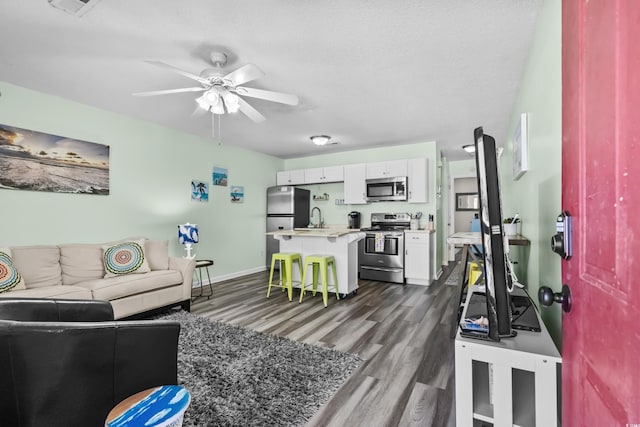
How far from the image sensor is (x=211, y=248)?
16.6 feet

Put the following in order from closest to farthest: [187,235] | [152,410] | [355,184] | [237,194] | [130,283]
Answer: [152,410]
[130,283]
[187,235]
[237,194]
[355,184]

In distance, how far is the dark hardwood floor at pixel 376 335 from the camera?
1.72 meters

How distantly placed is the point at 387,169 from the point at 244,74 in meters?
3.70

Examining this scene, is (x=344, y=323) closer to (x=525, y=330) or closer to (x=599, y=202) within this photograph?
(x=525, y=330)

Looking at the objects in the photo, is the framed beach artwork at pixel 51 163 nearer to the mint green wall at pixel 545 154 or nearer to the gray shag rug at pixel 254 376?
the gray shag rug at pixel 254 376

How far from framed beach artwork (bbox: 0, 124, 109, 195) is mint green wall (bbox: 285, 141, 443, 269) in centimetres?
384

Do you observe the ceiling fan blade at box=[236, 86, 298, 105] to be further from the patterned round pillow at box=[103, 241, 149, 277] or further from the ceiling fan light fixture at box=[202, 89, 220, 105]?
the patterned round pillow at box=[103, 241, 149, 277]

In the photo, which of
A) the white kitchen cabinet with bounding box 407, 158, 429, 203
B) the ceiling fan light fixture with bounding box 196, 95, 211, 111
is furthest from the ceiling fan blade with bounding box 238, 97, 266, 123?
the white kitchen cabinet with bounding box 407, 158, 429, 203

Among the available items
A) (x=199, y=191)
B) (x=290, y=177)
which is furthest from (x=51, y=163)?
(x=290, y=177)

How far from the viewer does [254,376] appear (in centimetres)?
207

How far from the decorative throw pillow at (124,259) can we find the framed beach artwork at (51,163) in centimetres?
85

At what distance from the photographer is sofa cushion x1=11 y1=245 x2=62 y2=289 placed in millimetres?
2697

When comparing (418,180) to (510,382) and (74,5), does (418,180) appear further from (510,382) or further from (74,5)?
(74,5)

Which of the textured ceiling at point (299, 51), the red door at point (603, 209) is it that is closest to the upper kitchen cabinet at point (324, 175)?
the textured ceiling at point (299, 51)
